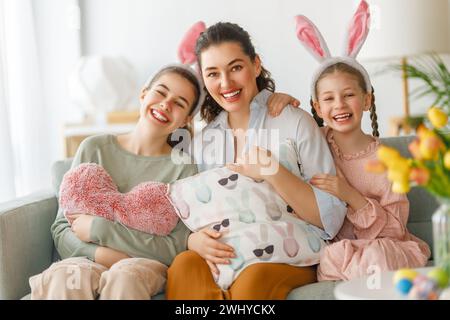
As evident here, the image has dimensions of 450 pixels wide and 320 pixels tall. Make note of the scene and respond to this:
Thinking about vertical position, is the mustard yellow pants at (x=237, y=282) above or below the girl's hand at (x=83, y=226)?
below

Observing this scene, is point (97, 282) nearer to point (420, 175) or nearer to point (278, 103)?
point (278, 103)

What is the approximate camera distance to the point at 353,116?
1.99 metres

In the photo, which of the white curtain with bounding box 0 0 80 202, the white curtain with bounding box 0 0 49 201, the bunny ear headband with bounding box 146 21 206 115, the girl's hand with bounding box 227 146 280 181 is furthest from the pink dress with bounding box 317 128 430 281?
the white curtain with bounding box 0 0 49 201

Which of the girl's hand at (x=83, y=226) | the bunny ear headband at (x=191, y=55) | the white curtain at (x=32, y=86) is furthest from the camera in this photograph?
the white curtain at (x=32, y=86)

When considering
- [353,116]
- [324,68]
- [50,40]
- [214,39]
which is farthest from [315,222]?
[50,40]

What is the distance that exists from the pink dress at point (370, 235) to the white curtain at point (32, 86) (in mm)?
1422

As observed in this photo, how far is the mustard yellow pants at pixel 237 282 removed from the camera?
1.73m

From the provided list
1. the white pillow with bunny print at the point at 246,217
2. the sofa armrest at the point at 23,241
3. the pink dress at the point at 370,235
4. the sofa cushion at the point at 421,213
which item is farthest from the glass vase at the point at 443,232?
the sofa armrest at the point at 23,241

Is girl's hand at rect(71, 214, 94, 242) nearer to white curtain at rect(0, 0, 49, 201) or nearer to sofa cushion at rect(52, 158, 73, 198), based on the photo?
sofa cushion at rect(52, 158, 73, 198)

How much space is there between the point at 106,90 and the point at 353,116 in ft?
6.19

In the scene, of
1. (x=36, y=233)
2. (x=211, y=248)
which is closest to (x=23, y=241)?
(x=36, y=233)

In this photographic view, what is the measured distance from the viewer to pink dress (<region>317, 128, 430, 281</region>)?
1.79 metres

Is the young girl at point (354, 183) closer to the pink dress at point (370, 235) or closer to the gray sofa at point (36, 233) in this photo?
the pink dress at point (370, 235)
